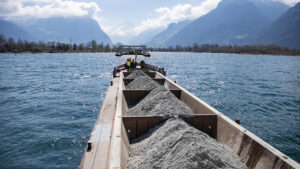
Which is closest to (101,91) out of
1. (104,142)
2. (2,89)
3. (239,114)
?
(2,89)

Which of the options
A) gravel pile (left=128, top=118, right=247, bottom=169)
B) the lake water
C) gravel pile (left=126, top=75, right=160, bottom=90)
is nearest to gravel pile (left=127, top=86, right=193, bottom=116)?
gravel pile (left=128, top=118, right=247, bottom=169)

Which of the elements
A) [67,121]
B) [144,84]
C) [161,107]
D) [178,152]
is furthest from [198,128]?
[67,121]

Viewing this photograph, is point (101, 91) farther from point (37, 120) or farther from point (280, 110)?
point (280, 110)

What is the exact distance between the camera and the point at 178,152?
431 cm

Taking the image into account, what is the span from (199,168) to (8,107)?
1565cm

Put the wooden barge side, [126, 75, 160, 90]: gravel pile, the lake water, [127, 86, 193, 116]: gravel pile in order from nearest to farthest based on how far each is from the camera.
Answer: the wooden barge side, [127, 86, 193, 116]: gravel pile, the lake water, [126, 75, 160, 90]: gravel pile

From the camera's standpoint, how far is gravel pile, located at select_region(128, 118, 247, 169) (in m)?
4.08

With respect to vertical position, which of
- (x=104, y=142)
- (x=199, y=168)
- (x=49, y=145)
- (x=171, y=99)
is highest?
(x=171, y=99)

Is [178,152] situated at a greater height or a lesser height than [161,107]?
lesser

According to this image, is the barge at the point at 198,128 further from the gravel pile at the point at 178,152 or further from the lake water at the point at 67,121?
the lake water at the point at 67,121

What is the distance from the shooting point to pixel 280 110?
15242 mm

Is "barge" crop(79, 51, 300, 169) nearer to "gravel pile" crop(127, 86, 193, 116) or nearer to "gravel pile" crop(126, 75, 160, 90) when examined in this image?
"gravel pile" crop(127, 86, 193, 116)

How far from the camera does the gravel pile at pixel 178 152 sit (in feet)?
13.4

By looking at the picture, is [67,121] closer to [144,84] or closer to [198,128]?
[144,84]
